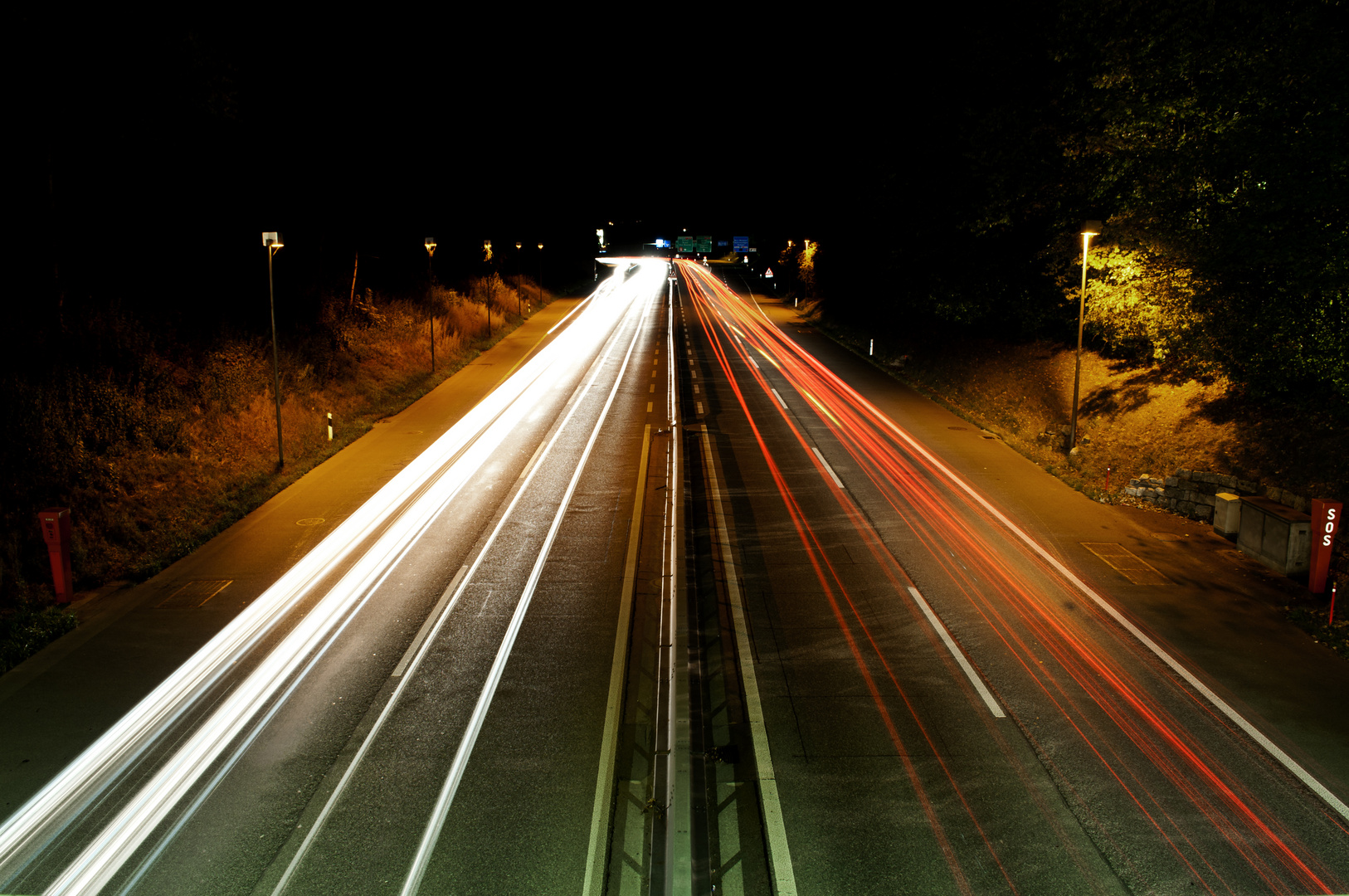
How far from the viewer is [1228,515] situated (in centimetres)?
1402

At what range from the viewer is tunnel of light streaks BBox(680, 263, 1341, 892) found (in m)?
6.48

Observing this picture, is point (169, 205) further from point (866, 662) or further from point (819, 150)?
point (819, 150)

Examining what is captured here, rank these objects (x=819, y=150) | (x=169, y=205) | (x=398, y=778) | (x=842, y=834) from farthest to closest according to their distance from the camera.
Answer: (x=819, y=150) < (x=169, y=205) < (x=398, y=778) < (x=842, y=834)

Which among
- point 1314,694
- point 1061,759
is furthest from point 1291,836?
point 1314,694

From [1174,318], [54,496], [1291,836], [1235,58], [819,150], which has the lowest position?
[1291,836]

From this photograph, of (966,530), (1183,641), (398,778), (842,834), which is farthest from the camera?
(966,530)

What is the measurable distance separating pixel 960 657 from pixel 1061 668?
44.2 inches

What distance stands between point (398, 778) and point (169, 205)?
26.6m

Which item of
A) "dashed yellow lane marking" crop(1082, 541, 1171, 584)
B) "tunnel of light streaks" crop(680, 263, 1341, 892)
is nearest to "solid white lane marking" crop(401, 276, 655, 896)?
"tunnel of light streaks" crop(680, 263, 1341, 892)

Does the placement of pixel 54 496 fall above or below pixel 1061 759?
above

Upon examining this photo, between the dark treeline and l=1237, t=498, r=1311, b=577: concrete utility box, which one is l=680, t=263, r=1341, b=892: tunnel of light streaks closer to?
l=1237, t=498, r=1311, b=577: concrete utility box

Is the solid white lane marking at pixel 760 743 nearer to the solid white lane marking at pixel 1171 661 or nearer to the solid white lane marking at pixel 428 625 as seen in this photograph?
the solid white lane marking at pixel 428 625

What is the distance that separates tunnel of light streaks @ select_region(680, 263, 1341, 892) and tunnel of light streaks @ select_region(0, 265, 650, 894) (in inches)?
251

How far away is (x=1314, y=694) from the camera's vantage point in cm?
893
